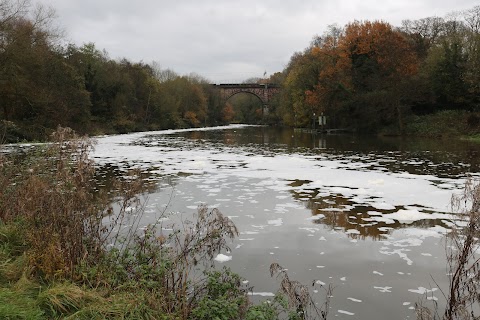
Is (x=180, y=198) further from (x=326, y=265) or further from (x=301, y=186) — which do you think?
(x=326, y=265)

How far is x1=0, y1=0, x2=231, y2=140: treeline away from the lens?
93.5 feet

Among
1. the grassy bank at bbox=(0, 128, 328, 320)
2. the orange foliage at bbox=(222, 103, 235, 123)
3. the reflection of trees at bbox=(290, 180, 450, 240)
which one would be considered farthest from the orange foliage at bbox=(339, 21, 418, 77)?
the orange foliage at bbox=(222, 103, 235, 123)

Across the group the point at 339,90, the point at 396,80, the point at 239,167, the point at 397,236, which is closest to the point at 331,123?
the point at 339,90

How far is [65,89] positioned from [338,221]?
3608 cm

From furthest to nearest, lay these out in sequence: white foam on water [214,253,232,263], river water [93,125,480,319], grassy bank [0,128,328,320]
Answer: white foam on water [214,253,232,263]
river water [93,125,480,319]
grassy bank [0,128,328,320]

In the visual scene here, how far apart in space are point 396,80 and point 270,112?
55.1 m

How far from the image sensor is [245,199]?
10.2 metres

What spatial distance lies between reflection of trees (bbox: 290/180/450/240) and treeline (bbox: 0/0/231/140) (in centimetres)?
1159

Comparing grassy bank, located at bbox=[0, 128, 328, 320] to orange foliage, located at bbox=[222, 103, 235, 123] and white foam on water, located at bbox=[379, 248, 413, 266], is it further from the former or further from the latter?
orange foliage, located at bbox=[222, 103, 235, 123]

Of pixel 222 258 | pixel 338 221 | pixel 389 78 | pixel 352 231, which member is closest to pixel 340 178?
pixel 338 221

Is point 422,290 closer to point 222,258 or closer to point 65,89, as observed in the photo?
point 222,258

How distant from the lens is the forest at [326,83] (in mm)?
31000

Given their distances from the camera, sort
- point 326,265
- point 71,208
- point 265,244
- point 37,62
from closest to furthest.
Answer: point 71,208
point 326,265
point 265,244
point 37,62

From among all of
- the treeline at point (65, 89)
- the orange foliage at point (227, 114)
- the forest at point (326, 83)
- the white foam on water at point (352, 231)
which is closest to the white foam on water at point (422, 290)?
the white foam on water at point (352, 231)
